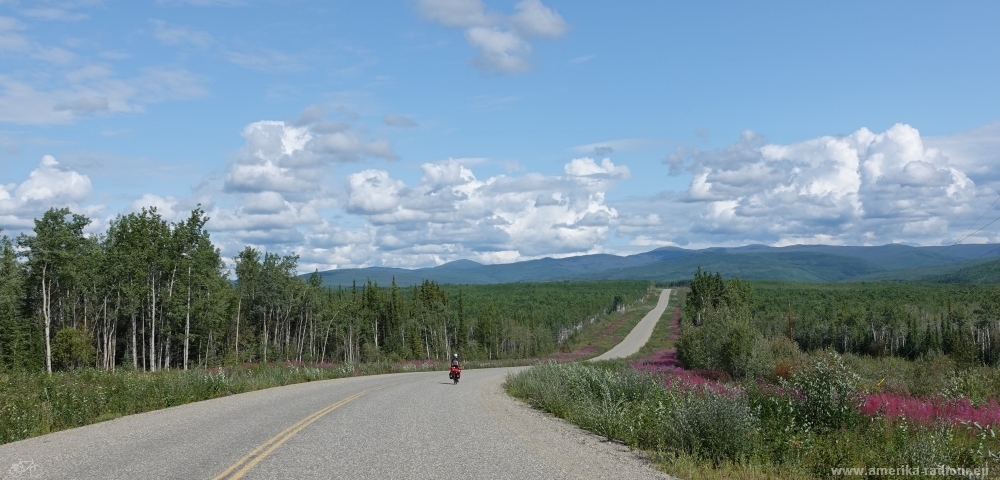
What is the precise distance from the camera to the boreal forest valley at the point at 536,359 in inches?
476

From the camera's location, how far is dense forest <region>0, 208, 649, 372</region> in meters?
51.0

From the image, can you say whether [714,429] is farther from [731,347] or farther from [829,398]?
[731,347]

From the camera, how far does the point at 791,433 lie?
12.5 m

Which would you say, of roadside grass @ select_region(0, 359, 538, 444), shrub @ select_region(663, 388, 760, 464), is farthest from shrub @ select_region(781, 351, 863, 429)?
roadside grass @ select_region(0, 359, 538, 444)

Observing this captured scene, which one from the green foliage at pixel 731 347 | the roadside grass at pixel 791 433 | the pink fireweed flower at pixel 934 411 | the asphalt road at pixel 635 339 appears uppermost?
the roadside grass at pixel 791 433

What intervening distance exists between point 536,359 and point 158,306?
128 feet

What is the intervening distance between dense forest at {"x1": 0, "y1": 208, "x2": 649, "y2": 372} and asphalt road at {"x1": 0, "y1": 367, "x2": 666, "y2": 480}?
36.9 meters

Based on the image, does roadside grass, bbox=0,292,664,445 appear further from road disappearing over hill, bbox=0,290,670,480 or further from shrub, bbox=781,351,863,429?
shrub, bbox=781,351,863,429

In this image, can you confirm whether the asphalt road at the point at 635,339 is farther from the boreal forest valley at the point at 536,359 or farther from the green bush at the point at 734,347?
the green bush at the point at 734,347

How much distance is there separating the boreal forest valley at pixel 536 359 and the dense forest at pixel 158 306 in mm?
243

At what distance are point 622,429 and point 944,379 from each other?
19.1 metres

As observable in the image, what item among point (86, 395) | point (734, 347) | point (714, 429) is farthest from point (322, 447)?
point (734, 347)

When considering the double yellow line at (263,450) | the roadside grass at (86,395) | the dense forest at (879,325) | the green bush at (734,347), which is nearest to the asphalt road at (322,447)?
the double yellow line at (263,450)

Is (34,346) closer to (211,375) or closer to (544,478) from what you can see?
(211,375)
